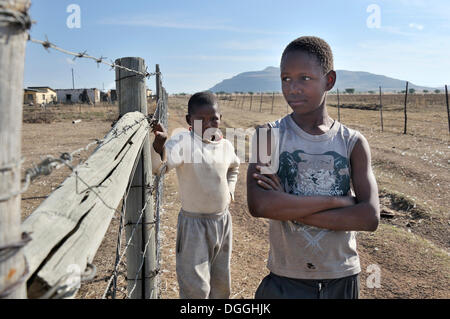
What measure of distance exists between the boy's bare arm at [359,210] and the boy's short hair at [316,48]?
409 mm

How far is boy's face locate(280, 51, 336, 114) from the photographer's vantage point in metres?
1.84

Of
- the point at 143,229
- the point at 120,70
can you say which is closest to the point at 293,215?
the point at 143,229

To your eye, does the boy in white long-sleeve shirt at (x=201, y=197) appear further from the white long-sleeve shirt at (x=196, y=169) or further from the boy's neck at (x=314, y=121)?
the boy's neck at (x=314, y=121)

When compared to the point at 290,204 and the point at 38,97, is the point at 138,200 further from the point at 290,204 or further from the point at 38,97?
the point at 38,97

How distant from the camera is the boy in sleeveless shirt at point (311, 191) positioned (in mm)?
1774

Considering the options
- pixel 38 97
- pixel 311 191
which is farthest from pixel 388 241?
pixel 38 97

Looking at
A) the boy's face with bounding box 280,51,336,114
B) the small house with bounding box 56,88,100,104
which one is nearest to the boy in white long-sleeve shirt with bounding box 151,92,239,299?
the boy's face with bounding box 280,51,336,114

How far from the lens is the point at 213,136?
2773 mm

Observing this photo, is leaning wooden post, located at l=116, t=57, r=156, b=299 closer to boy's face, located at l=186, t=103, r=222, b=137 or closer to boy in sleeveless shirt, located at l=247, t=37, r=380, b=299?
boy's face, located at l=186, t=103, r=222, b=137

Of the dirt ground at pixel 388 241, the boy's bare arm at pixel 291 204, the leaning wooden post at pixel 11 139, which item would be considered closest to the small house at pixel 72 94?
the dirt ground at pixel 388 241

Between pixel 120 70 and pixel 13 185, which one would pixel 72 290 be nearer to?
pixel 13 185

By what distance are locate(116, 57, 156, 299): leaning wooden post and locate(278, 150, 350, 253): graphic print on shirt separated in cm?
107

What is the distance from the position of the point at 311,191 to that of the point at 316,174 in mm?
84
